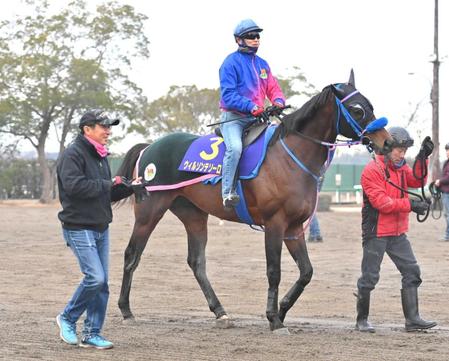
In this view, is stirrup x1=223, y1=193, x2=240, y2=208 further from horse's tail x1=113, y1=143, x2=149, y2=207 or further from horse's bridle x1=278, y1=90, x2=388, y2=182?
horse's tail x1=113, y1=143, x2=149, y2=207

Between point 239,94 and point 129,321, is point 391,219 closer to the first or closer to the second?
point 239,94

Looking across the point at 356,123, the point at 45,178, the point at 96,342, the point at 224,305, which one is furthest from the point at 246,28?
the point at 45,178

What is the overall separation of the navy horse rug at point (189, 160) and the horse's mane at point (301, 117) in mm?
95

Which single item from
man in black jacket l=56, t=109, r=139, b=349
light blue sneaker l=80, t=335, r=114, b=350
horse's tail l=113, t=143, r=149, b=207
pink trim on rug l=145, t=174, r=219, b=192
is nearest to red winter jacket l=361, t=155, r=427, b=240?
pink trim on rug l=145, t=174, r=219, b=192

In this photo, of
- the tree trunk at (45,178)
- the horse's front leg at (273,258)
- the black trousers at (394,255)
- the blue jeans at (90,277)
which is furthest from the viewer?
the tree trunk at (45,178)

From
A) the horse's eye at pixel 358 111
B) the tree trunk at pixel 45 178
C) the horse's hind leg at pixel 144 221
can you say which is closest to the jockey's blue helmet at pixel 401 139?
the horse's eye at pixel 358 111

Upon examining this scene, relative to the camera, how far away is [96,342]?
794 centimetres

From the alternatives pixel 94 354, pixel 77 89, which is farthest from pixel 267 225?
pixel 77 89

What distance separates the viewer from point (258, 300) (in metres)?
11.3

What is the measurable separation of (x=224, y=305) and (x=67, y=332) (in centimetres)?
321

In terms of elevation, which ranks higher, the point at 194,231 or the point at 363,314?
the point at 194,231

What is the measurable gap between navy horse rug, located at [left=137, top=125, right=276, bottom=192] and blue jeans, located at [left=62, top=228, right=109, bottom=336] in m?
2.04

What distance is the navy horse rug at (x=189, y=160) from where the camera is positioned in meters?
9.58

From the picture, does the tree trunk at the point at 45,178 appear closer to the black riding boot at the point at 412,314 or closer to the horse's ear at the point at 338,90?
the horse's ear at the point at 338,90
